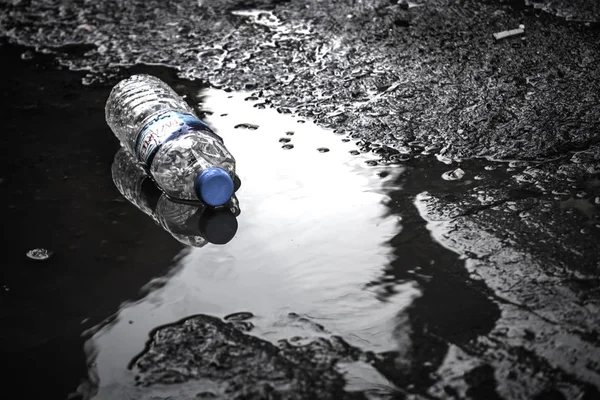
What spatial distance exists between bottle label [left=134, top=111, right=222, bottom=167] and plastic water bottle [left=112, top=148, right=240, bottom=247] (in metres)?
0.11

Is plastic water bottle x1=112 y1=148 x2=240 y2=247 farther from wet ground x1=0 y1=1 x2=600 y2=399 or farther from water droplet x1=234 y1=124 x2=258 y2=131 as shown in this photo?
water droplet x1=234 y1=124 x2=258 y2=131

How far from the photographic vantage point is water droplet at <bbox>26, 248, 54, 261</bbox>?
2.14 meters

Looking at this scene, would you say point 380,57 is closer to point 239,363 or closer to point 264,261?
point 264,261

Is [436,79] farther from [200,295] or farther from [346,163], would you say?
[200,295]

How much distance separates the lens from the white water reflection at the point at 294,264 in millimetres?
1815

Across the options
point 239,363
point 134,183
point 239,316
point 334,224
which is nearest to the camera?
point 239,363

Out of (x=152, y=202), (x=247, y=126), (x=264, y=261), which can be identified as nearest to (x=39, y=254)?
(x=152, y=202)

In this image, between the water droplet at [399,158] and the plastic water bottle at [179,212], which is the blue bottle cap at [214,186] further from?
the water droplet at [399,158]

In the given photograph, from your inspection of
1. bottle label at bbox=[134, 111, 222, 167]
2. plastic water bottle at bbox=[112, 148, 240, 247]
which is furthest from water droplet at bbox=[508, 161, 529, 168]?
bottle label at bbox=[134, 111, 222, 167]

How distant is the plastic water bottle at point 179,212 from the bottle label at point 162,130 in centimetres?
11

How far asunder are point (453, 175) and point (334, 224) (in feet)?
1.67

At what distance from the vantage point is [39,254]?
215cm

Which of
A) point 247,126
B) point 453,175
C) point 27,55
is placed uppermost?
point 453,175

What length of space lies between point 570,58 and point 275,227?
1.79 m
